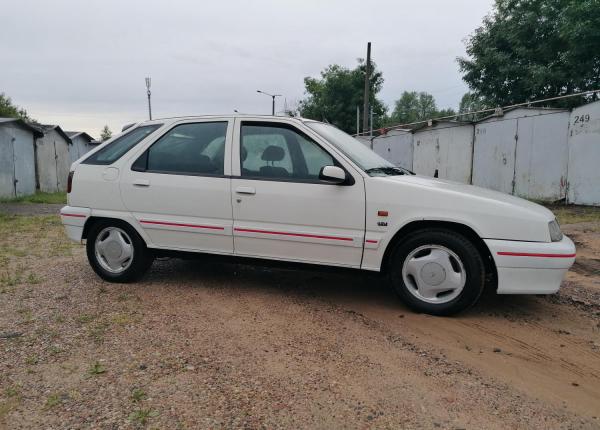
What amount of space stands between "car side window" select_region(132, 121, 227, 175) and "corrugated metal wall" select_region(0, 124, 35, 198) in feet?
44.5

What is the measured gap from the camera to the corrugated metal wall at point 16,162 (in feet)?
50.5

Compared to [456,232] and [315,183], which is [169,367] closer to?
[315,183]

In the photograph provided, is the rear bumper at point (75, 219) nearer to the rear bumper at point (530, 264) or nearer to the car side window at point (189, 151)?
the car side window at point (189, 151)

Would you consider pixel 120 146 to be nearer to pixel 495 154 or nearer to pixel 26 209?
pixel 26 209

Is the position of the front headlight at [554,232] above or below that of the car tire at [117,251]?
above

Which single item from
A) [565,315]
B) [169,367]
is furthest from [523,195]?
[169,367]

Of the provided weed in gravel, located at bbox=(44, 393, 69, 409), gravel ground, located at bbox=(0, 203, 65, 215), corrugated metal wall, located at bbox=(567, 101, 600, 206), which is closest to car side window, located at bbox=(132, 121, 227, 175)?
weed in gravel, located at bbox=(44, 393, 69, 409)

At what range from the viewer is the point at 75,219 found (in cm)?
479

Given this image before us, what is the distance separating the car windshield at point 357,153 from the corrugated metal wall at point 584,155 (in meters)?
7.96

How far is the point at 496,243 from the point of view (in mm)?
3611

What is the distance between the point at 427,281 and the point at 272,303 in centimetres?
139

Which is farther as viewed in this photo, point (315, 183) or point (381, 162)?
point (381, 162)

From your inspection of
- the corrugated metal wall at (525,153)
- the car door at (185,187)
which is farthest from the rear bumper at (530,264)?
the corrugated metal wall at (525,153)

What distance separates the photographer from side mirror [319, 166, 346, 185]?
3793mm
